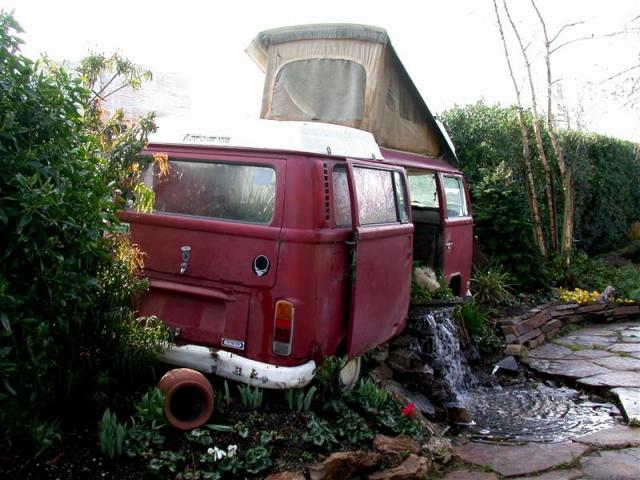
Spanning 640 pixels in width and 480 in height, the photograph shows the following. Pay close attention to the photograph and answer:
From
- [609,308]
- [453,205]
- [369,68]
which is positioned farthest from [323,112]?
[609,308]

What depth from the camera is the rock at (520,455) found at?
14.5 feet

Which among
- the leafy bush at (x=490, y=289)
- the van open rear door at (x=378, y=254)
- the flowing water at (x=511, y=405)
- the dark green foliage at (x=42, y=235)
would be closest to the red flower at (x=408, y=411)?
the van open rear door at (x=378, y=254)

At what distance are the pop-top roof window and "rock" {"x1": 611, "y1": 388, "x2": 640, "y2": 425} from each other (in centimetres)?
379

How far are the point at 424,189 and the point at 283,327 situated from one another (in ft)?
13.9

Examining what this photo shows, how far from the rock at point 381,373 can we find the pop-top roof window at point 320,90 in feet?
8.70

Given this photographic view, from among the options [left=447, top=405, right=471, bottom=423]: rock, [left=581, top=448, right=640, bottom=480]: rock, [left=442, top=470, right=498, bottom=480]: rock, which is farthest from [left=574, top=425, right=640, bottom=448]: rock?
[left=442, top=470, right=498, bottom=480]: rock

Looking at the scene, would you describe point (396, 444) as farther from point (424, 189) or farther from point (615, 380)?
point (424, 189)

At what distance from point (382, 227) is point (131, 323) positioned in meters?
2.08

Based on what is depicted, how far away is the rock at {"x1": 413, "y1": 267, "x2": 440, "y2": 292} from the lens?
680 centimetres

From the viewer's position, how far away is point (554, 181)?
517 inches

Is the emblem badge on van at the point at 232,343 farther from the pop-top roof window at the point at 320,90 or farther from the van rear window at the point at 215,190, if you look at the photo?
the pop-top roof window at the point at 320,90

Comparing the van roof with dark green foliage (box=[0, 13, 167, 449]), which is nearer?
dark green foliage (box=[0, 13, 167, 449])

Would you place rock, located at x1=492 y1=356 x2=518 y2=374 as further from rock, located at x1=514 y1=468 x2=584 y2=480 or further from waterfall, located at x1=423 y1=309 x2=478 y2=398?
rock, located at x1=514 y1=468 x2=584 y2=480

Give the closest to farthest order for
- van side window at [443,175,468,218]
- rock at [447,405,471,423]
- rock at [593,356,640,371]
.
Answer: rock at [447,405,471,423] → rock at [593,356,640,371] → van side window at [443,175,468,218]
